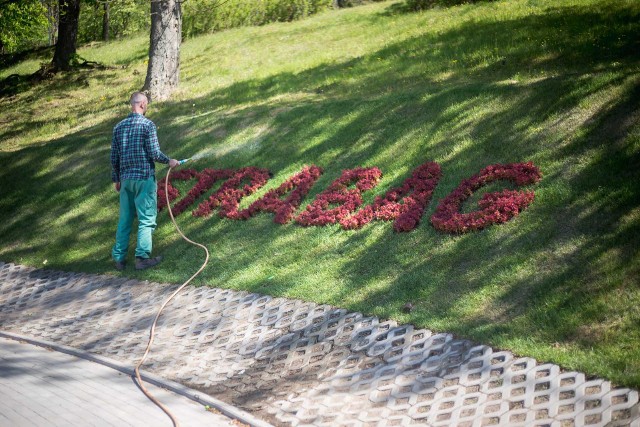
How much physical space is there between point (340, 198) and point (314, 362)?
4.46m

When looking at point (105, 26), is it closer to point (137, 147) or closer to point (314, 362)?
point (137, 147)

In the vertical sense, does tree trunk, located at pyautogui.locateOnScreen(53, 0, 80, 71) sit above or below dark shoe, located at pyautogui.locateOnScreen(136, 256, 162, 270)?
above

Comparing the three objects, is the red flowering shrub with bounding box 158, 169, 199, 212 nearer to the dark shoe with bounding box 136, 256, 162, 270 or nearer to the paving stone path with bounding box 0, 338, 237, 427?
the dark shoe with bounding box 136, 256, 162, 270

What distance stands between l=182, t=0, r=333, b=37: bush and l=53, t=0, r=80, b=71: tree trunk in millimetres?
6570

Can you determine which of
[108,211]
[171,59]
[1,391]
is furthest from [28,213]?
[1,391]

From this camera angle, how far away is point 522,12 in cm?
1964

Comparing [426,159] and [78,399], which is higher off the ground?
[426,159]

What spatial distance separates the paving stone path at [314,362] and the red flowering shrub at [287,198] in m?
2.32

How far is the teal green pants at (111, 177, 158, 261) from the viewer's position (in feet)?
38.7

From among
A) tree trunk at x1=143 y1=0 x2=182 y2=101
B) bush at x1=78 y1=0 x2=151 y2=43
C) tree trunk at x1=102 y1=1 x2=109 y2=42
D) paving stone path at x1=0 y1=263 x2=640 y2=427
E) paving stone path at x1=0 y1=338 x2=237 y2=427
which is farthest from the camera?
tree trunk at x1=102 y1=1 x2=109 y2=42

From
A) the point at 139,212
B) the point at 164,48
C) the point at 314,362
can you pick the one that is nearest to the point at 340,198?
the point at 139,212

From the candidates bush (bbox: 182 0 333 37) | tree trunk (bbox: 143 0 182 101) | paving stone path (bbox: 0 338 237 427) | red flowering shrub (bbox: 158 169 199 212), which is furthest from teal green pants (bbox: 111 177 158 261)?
bush (bbox: 182 0 333 37)

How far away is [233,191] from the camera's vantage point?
1373 centimetres

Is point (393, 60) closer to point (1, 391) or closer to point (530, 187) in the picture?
point (530, 187)
